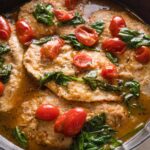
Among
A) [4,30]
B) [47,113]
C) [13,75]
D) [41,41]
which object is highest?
[4,30]

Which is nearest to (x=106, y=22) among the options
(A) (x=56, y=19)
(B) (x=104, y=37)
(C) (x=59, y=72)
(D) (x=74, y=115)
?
(B) (x=104, y=37)

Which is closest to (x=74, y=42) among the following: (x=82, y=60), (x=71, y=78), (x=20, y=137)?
(x=82, y=60)

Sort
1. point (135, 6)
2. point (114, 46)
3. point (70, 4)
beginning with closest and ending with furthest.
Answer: point (114, 46), point (70, 4), point (135, 6)

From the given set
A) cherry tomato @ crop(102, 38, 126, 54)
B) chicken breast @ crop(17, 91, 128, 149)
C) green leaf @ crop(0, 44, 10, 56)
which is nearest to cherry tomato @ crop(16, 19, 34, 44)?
green leaf @ crop(0, 44, 10, 56)

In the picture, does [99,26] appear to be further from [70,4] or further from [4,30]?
[4,30]

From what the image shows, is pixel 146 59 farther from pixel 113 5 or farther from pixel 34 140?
pixel 34 140

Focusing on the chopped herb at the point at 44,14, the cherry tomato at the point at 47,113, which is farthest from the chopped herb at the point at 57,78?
the chopped herb at the point at 44,14
